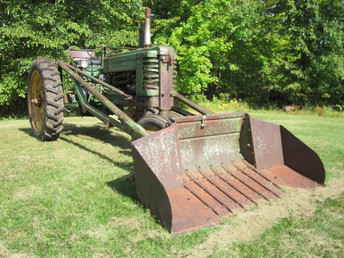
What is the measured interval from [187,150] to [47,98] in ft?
10.3

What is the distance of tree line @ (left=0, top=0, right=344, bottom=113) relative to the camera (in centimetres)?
1210

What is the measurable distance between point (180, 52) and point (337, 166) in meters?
11.8

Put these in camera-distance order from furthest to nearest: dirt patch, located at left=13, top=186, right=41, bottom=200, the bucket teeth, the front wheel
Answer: the front wheel → dirt patch, located at left=13, top=186, right=41, bottom=200 → the bucket teeth

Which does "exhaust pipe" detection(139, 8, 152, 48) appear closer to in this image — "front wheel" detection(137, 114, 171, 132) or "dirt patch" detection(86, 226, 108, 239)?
"front wheel" detection(137, 114, 171, 132)

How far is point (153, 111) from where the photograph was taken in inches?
201

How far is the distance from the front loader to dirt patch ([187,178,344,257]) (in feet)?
0.41

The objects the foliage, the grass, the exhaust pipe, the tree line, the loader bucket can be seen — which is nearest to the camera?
the grass

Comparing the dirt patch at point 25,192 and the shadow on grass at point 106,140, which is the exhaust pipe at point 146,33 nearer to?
the shadow on grass at point 106,140

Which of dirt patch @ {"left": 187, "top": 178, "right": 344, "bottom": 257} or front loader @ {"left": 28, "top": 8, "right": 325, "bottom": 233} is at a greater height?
front loader @ {"left": 28, "top": 8, "right": 325, "bottom": 233}

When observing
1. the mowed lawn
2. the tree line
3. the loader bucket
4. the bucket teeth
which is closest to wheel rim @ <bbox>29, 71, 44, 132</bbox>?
the mowed lawn

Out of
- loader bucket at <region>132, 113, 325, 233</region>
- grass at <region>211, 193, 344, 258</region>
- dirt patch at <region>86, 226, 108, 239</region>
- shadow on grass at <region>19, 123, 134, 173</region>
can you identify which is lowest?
grass at <region>211, 193, 344, 258</region>

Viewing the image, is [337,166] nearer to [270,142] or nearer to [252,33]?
[270,142]

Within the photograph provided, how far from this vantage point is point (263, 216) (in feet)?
10.3

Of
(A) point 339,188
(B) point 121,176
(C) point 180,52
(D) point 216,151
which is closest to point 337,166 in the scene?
(A) point 339,188
